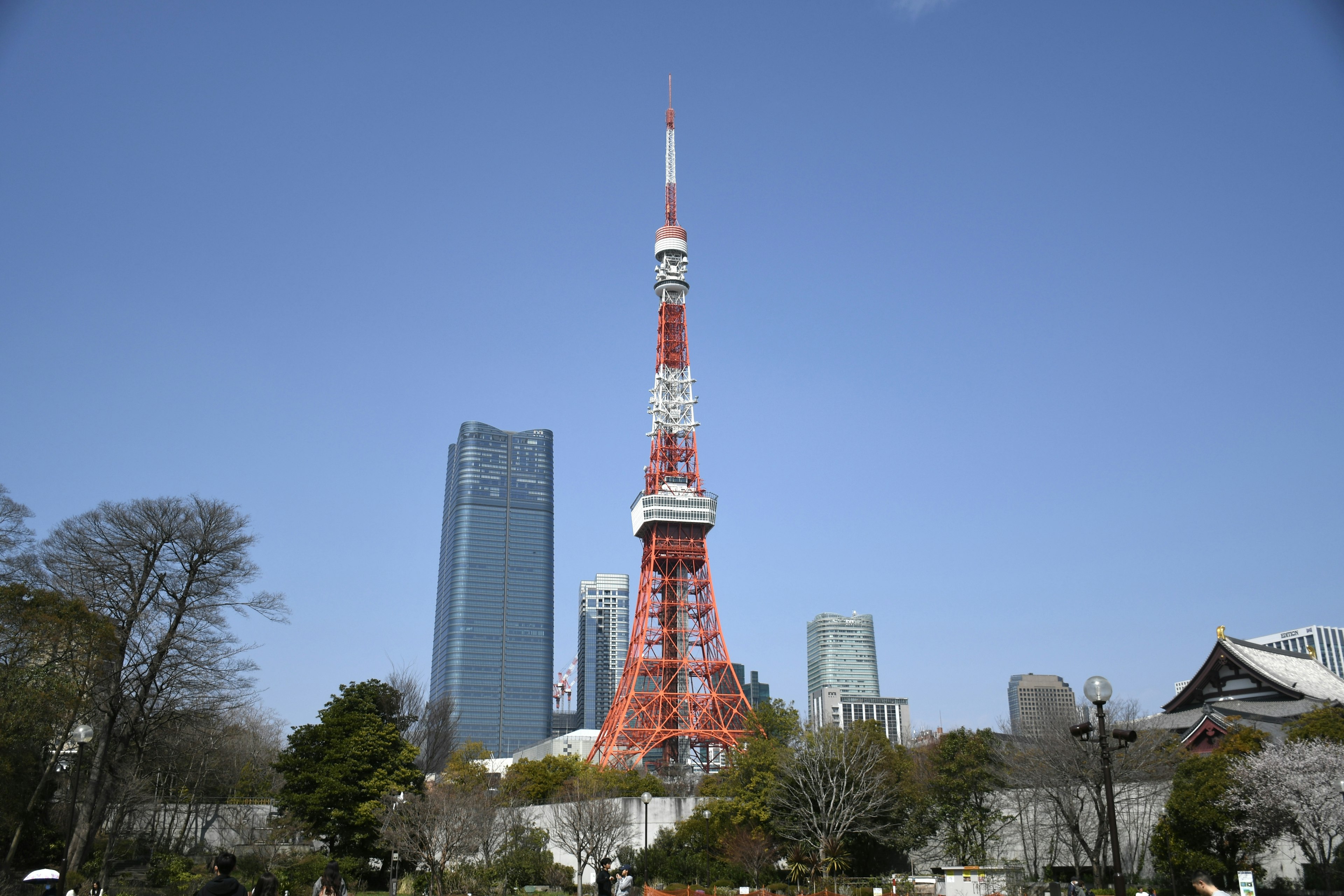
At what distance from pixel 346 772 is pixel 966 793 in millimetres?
24343

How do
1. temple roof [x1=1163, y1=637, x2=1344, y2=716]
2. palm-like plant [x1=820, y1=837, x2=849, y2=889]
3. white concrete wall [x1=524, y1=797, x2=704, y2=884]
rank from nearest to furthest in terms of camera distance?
palm-like plant [x1=820, y1=837, x2=849, y2=889] < temple roof [x1=1163, y1=637, x2=1344, y2=716] < white concrete wall [x1=524, y1=797, x2=704, y2=884]

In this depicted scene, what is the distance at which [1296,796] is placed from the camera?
1148 inches

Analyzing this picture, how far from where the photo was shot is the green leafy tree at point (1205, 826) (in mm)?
31047

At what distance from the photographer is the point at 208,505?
112ft

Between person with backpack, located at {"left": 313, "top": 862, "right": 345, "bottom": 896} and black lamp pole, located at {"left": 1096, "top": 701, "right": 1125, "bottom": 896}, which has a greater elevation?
black lamp pole, located at {"left": 1096, "top": 701, "right": 1125, "bottom": 896}

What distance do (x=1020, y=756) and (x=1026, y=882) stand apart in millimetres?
4751

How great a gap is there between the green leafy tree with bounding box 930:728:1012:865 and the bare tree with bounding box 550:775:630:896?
1272 centimetres

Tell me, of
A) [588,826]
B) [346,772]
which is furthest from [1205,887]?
[346,772]

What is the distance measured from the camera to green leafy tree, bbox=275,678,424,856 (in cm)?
3900

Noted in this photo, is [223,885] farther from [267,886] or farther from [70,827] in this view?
[70,827]

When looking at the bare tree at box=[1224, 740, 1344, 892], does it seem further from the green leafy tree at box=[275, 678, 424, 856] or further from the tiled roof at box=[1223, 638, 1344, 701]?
the green leafy tree at box=[275, 678, 424, 856]

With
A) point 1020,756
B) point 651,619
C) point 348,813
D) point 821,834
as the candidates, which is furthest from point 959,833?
point 651,619

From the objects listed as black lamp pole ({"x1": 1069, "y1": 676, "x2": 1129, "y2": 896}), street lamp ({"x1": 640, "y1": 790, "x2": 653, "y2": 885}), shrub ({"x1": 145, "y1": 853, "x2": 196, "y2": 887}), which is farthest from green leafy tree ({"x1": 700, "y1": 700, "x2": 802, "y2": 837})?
black lamp pole ({"x1": 1069, "y1": 676, "x2": 1129, "y2": 896})

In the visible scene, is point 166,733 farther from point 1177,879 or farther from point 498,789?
point 1177,879
